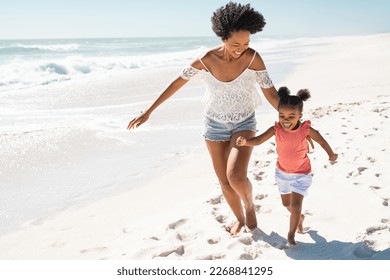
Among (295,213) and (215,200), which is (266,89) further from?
(215,200)

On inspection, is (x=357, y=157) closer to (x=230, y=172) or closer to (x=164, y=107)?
(x=230, y=172)

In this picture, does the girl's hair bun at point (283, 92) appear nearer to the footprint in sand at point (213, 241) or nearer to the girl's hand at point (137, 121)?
the girl's hand at point (137, 121)

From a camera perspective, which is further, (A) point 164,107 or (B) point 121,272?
(A) point 164,107

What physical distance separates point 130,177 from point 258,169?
1.74 metres

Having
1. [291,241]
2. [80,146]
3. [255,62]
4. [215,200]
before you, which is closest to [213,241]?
[291,241]

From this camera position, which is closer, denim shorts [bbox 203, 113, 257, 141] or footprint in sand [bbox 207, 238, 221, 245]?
denim shorts [bbox 203, 113, 257, 141]

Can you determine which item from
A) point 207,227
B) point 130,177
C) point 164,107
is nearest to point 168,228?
point 207,227

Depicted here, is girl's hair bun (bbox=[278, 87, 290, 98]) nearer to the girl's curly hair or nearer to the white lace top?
the girl's curly hair

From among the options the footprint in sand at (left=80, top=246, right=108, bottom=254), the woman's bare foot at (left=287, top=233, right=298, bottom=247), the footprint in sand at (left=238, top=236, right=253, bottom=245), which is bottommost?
the footprint in sand at (left=80, top=246, right=108, bottom=254)

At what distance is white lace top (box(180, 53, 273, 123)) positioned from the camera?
3627 millimetres

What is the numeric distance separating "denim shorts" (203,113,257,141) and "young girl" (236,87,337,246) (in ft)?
0.80

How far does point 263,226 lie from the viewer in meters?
4.00

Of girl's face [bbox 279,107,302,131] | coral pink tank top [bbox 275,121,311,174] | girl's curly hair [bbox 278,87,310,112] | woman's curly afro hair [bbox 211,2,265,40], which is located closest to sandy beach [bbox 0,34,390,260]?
coral pink tank top [bbox 275,121,311,174]

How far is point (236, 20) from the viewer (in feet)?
10.9
